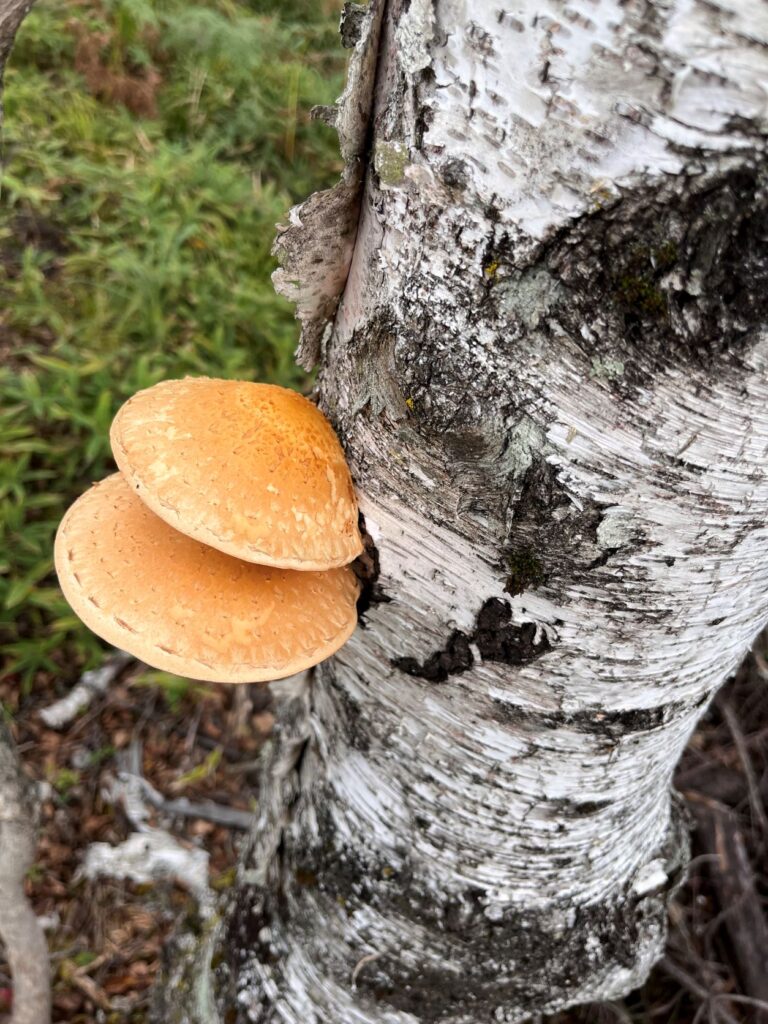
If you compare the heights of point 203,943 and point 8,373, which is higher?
point 8,373

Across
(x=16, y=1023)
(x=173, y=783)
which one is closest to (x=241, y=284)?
(x=173, y=783)

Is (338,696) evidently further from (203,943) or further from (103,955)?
(103,955)

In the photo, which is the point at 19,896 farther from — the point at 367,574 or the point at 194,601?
the point at 367,574

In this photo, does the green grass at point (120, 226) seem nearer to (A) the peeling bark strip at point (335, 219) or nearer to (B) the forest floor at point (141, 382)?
(B) the forest floor at point (141, 382)

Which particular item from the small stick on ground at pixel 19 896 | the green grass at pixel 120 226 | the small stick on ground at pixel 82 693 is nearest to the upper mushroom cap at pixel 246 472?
the small stick on ground at pixel 19 896

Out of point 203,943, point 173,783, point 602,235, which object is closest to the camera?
point 602,235

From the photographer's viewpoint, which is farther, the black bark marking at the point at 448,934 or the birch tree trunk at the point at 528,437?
the black bark marking at the point at 448,934

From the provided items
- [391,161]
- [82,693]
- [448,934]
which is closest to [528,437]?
[391,161]

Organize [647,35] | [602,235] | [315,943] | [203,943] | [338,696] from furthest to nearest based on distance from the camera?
1. [203,943]
2. [315,943]
3. [338,696]
4. [602,235]
5. [647,35]
